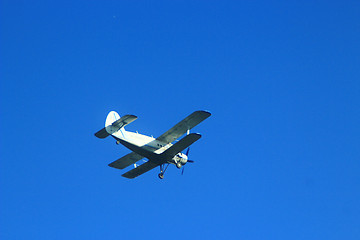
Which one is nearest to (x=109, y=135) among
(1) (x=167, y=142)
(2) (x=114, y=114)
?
(2) (x=114, y=114)

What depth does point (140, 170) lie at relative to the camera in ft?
148

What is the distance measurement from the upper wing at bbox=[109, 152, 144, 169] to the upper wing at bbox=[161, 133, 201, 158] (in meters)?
3.61

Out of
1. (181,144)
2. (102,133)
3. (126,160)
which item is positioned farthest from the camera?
(126,160)

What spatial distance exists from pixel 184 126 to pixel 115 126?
485 cm

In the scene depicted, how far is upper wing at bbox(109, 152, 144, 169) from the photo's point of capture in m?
44.6

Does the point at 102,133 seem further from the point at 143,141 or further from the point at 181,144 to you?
the point at 181,144

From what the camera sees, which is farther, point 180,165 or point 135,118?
point 180,165

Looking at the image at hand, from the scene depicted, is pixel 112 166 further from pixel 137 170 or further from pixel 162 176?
pixel 162 176

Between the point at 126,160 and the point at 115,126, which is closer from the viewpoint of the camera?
the point at 115,126

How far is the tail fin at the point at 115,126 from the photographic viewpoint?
3988cm

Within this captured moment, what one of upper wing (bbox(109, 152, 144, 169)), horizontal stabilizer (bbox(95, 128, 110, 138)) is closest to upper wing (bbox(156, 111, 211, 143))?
upper wing (bbox(109, 152, 144, 169))

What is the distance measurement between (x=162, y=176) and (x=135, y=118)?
17.7 ft

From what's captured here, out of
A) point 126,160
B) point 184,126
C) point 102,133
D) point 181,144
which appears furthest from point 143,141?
point 126,160

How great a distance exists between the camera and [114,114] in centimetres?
A: 4166
